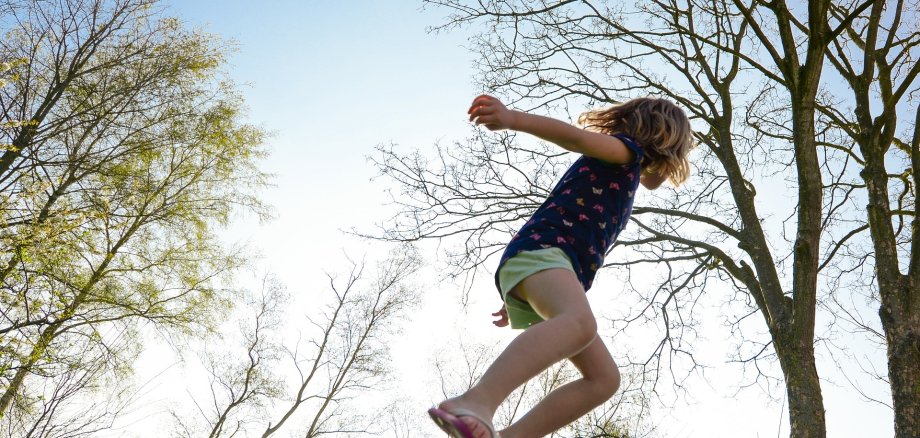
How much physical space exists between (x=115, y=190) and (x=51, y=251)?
3889 mm

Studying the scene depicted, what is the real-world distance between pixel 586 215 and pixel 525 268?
285mm

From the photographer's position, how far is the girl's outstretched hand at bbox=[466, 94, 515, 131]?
1712 millimetres

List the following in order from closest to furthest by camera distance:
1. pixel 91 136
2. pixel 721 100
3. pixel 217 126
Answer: pixel 721 100 → pixel 91 136 → pixel 217 126

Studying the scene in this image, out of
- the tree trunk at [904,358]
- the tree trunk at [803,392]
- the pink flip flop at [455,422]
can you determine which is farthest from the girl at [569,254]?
the tree trunk at [904,358]

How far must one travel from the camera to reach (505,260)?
6.35 feet

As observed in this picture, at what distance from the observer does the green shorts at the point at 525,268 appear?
1.81 metres

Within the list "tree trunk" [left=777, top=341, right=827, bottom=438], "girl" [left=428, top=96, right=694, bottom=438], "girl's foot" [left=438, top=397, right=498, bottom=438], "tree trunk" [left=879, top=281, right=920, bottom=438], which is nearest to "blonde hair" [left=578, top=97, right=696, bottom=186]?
"girl" [left=428, top=96, right=694, bottom=438]

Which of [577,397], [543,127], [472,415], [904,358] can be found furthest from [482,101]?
[904,358]

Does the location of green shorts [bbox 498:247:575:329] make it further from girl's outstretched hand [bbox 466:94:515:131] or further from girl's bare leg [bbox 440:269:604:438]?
girl's outstretched hand [bbox 466:94:515:131]

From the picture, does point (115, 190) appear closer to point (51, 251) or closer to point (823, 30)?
point (51, 251)

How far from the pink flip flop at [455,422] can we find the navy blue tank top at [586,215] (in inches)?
21.4

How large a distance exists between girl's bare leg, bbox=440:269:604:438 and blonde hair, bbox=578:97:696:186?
1.93ft

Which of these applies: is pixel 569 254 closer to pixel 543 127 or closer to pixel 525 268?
pixel 525 268

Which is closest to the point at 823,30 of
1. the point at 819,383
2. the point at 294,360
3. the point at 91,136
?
the point at 819,383
